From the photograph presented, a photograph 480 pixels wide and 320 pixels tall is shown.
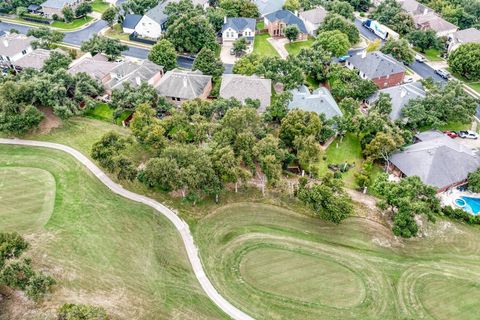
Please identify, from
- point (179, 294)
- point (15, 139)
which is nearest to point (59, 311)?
point (179, 294)

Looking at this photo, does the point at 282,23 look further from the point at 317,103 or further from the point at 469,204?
the point at 469,204

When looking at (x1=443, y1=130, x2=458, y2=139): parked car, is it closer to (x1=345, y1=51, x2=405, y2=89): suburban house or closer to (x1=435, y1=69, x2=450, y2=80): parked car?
(x1=345, y1=51, x2=405, y2=89): suburban house

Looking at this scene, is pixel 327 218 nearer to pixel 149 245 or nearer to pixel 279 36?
pixel 149 245

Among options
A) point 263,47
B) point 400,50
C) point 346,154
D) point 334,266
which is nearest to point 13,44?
point 263,47

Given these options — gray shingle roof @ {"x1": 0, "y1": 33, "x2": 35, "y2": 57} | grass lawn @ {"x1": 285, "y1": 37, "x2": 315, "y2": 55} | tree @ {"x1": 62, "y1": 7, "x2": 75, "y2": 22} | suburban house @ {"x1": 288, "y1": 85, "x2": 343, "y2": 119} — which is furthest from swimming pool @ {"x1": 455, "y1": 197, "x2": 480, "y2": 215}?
tree @ {"x1": 62, "y1": 7, "x2": 75, "y2": 22}

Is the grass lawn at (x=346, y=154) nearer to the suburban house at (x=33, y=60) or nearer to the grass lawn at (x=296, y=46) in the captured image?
the grass lawn at (x=296, y=46)
